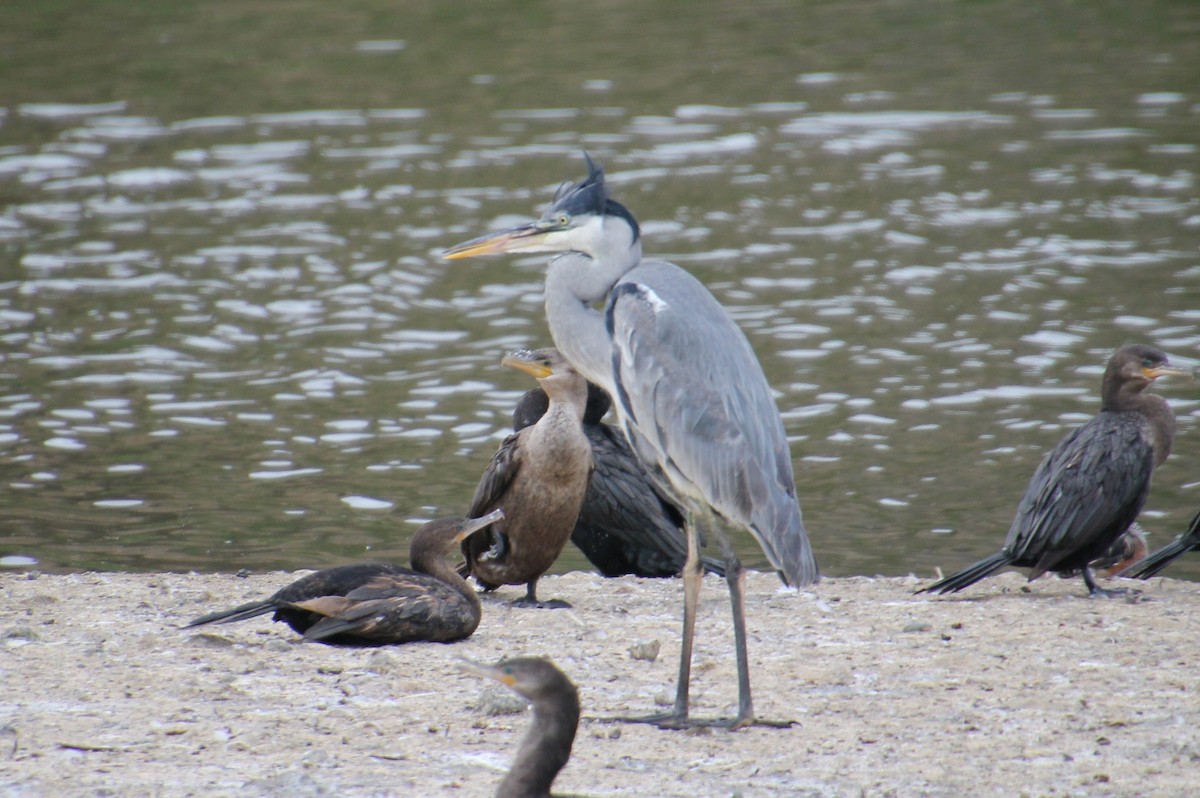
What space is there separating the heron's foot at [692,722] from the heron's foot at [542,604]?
65.1 inches

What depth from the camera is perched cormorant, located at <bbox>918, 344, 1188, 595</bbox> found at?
7465 millimetres

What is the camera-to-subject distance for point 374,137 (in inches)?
722

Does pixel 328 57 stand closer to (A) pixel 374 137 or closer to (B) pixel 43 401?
(A) pixel 374 137

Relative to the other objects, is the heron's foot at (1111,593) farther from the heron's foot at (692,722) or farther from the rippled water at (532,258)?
the heron's foot at (692,722)

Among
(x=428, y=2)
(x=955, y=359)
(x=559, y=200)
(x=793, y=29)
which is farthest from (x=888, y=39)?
(x=559, y=200)

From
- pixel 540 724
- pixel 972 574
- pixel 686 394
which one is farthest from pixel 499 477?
pixel 540 724

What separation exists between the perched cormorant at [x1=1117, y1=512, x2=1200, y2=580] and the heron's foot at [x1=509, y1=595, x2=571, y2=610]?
3055mm

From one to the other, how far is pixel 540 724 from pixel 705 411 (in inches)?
71.7

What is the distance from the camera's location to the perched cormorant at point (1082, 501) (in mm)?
7465

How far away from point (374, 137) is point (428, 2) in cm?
627

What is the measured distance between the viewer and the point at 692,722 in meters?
5.70

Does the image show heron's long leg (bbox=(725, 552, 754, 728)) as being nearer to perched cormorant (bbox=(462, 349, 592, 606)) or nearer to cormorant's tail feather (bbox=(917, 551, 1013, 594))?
perched cormorant (bbox=(462, 349, 592, 606))

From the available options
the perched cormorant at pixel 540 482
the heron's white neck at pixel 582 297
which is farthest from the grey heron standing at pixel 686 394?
the perched cormorant at pixel 540 482

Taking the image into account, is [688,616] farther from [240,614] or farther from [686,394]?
[240,614]
